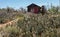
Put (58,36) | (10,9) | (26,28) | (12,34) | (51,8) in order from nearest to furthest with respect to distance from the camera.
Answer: (58,36) < (12,34) < (26,28) < (10,9) < (51,8)

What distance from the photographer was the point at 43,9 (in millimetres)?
49375

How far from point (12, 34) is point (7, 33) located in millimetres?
462

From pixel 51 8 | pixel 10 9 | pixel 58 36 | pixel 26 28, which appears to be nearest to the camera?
pixel 58 36

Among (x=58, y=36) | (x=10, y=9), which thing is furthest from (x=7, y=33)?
(x=10, y=9)

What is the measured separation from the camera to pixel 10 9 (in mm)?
48281

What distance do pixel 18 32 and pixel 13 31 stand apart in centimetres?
37

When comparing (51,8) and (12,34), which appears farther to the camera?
(51,8)

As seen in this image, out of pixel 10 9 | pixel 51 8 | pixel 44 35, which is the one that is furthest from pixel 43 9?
pixel 44 35

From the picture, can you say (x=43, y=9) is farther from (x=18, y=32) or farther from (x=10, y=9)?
(x=18, y=32)

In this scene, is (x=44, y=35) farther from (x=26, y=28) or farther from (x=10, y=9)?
(x=10, y=9)

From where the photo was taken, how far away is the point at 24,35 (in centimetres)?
1385

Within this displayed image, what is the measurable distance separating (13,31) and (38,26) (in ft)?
7.91

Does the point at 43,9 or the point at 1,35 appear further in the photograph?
the point at 43,9

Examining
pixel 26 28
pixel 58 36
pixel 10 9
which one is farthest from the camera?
pixel 10 9
